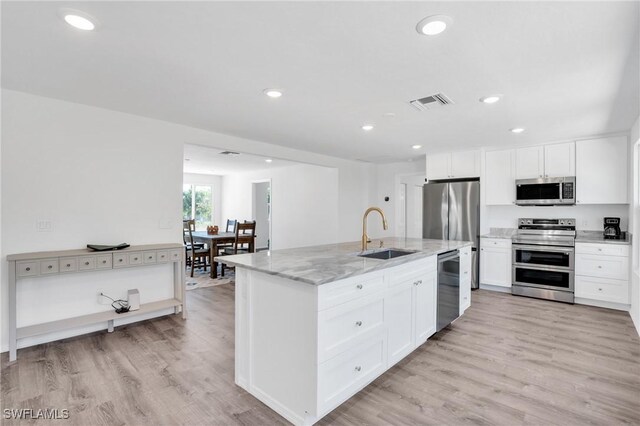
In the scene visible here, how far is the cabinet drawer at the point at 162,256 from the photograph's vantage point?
3516 mm

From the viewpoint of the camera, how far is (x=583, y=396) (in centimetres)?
221

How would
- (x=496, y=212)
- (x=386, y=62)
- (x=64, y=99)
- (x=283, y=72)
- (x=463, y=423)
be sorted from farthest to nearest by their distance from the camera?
(x=496, y=212) → (x=64, y=99) → (x=283, y=72) → (x=386, y=62) → (x=463, y=423)

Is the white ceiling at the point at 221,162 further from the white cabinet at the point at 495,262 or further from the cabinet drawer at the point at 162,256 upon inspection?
the white cabinet at the point at 495,262

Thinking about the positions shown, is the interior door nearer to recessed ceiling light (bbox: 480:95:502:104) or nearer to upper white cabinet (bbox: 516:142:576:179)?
upper white cabinet (bbox: 516:142:576:179)

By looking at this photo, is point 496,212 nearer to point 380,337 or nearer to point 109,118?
point 380,337

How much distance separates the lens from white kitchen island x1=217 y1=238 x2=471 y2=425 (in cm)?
183

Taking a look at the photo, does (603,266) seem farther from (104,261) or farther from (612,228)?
(104,261)

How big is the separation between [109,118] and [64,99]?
0.39 m

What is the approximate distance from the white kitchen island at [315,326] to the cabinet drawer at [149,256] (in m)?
1.55

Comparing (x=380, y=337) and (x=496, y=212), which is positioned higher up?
(x=496, y=212)

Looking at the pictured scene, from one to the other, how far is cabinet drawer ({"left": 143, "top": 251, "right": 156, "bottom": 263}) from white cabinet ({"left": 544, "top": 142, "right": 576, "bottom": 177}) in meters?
5.41

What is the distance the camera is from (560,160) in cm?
466

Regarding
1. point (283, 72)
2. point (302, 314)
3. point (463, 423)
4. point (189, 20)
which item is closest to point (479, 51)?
point (283, 72)

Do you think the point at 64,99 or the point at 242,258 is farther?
the point at 64,99
